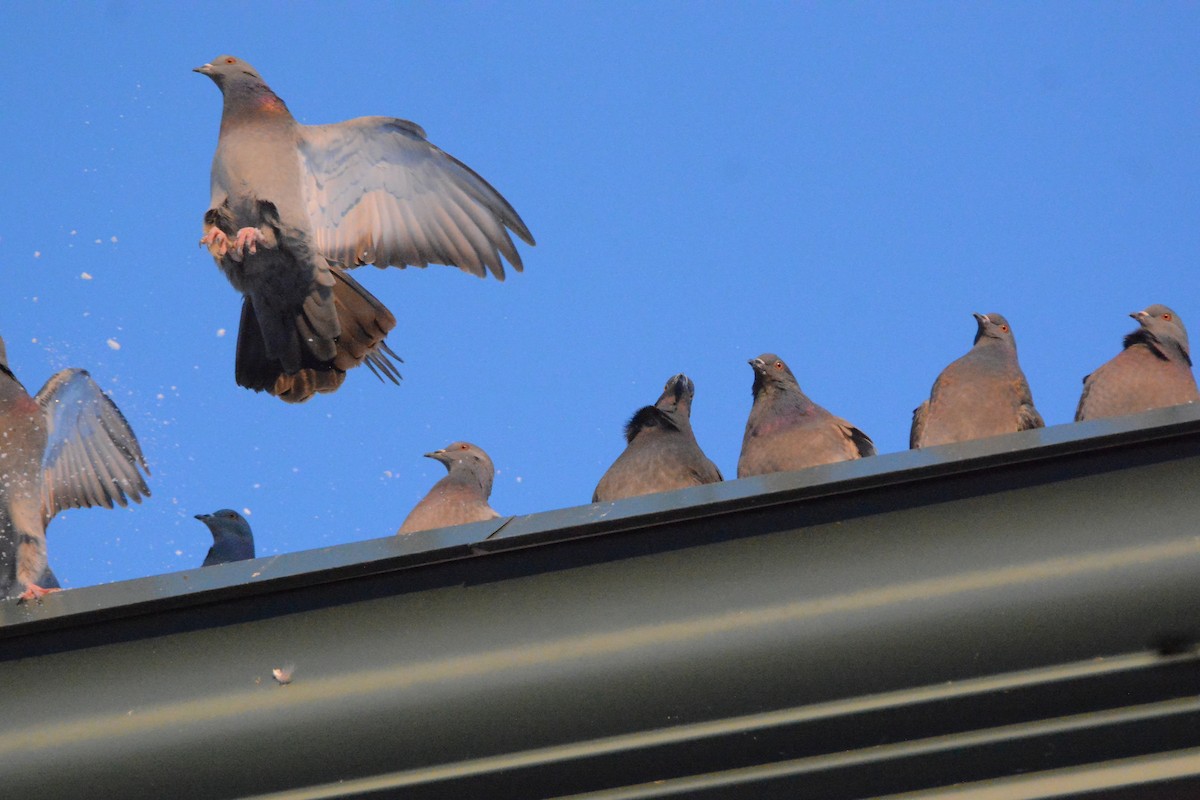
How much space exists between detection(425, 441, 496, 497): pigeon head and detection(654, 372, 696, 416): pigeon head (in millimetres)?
1354

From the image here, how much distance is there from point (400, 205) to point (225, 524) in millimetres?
2562

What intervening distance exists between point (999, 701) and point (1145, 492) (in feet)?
1.39

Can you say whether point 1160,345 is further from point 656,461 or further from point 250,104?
point 250,104

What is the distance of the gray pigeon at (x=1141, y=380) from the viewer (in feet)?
17.9

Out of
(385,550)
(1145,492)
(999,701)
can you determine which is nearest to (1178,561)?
(1145,492)

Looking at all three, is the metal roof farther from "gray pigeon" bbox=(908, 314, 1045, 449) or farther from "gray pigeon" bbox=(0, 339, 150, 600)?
"gray pigeon" bbox=(0, 339, 150, 600)

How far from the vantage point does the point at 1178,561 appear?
2230mm

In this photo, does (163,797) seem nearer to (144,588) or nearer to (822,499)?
(144,588)

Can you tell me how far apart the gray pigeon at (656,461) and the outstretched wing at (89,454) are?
3.49 meters

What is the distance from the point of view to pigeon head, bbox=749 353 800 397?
245 inches

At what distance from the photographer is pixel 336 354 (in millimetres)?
7367

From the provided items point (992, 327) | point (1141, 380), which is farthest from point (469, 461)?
point (1141, 380)

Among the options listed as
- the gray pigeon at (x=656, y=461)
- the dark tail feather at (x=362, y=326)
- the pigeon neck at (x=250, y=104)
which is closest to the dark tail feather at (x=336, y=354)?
the dark tail feather at (x=362, y=326)

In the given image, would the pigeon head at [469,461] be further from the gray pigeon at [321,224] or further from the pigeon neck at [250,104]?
the pigeon neck at [250,104]
